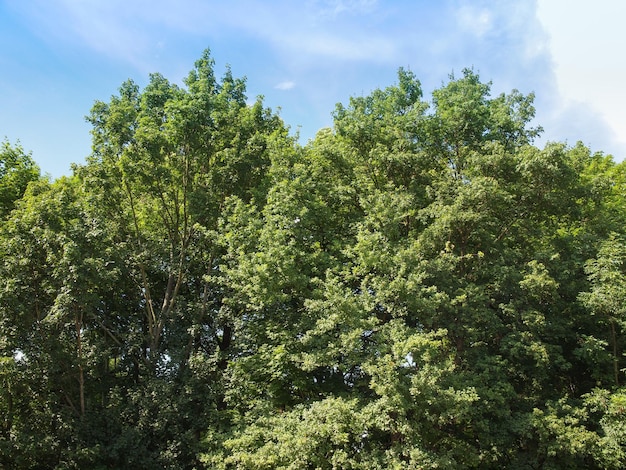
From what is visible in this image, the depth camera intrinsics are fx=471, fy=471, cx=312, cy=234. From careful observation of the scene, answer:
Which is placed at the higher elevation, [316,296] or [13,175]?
[13,175]

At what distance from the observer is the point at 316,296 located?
13555mm

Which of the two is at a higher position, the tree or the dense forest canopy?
the tree

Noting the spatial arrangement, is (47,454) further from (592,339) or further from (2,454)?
(592,339)

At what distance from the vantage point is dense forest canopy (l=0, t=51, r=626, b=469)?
12.4 metres

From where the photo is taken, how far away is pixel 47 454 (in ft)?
44.0

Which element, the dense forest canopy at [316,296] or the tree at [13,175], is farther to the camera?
the tree at [13,175]

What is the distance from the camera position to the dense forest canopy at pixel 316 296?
12367 mm

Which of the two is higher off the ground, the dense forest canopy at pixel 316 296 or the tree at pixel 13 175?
the tree at pixel 13 175

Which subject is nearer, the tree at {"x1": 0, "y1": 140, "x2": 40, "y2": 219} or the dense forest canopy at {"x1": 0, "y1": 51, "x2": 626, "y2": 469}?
the dense forest canopy at {"x1": 0, "y1": 51, "x2": 626, "y2": 469}

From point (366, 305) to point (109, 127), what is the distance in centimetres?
1031

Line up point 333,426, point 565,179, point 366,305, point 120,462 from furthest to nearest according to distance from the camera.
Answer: point 565,179 < point 120,462 < point 366,305 < point 333,426

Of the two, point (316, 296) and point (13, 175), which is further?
point (13, 175)

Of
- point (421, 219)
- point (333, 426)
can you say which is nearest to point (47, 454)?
point (333, 426)

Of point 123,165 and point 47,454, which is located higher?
point 123,165
